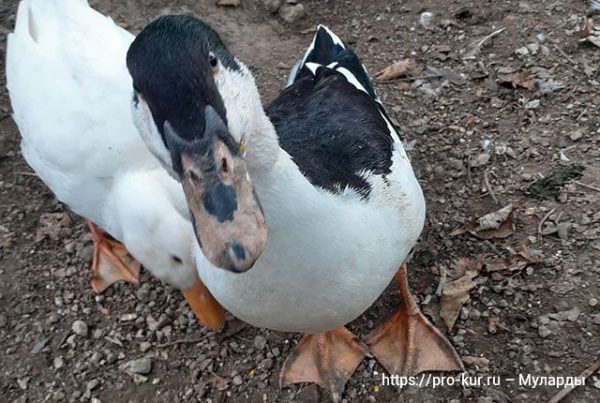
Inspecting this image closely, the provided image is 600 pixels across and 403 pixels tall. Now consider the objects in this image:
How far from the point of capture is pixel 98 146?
10.4ft

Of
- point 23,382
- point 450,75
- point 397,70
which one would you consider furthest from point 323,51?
point 23,382

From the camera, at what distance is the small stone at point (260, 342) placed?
309cm

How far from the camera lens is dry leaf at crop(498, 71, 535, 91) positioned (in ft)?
11.9

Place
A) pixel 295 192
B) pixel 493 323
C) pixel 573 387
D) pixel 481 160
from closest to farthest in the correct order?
pixel 295 192
pixel 573 387
pixel 493 323
pixel 481 160

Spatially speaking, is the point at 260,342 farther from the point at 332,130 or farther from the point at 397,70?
the point at 397,70

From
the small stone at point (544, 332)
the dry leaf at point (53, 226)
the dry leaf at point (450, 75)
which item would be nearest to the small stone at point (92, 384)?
the dry leaf at point (53, 226)

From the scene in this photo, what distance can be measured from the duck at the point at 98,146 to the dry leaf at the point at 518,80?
1.79 meters

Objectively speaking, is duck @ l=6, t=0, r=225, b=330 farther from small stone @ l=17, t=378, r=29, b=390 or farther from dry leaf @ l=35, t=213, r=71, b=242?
small stone @ l=17, t=378, r=29, b=390

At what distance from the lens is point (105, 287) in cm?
349

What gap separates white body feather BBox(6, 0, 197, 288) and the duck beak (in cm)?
119

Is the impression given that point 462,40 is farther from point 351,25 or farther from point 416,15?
point 351,25

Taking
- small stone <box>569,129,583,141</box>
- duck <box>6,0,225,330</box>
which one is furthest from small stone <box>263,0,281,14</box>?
small stone <box>569,129,583,141</box>

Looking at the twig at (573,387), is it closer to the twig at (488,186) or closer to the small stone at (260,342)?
the twig at (488,186)

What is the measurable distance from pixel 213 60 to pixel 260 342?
1.65m
